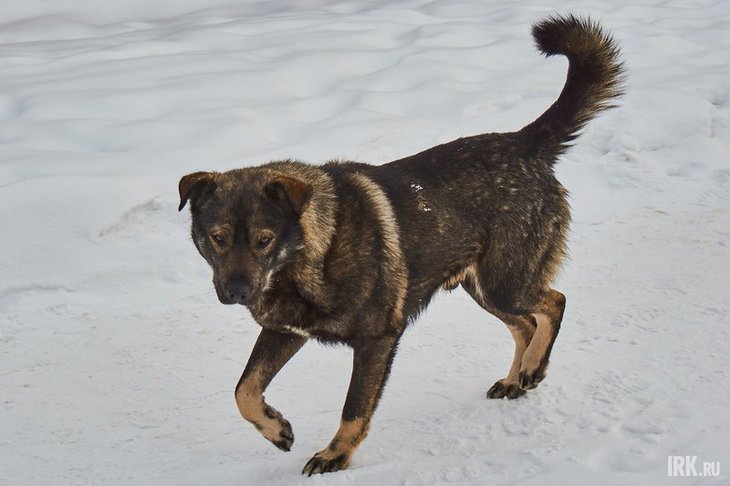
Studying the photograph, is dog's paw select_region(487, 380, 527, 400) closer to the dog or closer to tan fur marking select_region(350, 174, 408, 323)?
the dog

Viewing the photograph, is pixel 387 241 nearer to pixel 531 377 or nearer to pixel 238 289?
pixel 238 289

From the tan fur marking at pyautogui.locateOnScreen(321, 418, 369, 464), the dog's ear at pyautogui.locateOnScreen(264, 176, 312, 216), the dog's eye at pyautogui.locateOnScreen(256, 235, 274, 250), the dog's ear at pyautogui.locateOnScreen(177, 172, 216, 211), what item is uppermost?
the dog's ear at pyautogui.locateOnScreen(177, 172, 216, 211)

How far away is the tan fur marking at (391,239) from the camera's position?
13.1 ft

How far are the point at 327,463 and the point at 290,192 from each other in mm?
1093

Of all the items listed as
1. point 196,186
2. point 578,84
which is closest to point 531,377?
point 578,84

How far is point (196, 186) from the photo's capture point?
3.71m

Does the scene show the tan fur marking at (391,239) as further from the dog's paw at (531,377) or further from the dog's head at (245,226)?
the dog's paw at (531,377)

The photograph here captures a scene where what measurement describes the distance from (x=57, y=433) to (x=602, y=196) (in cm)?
400

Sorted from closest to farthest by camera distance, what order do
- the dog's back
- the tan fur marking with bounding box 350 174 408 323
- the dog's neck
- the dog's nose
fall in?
1. the dog's nose
2. the dog's neck
3. the tan fur marking with bounding box 350 174 408 323
4. the dog's back

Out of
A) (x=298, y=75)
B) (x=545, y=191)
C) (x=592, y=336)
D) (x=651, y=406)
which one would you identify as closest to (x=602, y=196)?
(x=592, y=336)

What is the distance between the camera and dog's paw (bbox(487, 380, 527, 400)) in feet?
14.7

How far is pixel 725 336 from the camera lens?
15.8 ft

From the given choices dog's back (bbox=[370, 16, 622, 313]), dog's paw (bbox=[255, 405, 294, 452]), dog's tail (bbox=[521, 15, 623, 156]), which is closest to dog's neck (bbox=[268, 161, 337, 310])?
dog's back (bbox=[370, 16, 622, 313])

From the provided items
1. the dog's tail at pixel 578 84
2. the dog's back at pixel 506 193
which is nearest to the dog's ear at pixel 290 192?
the dog's back at pixel 506 193
